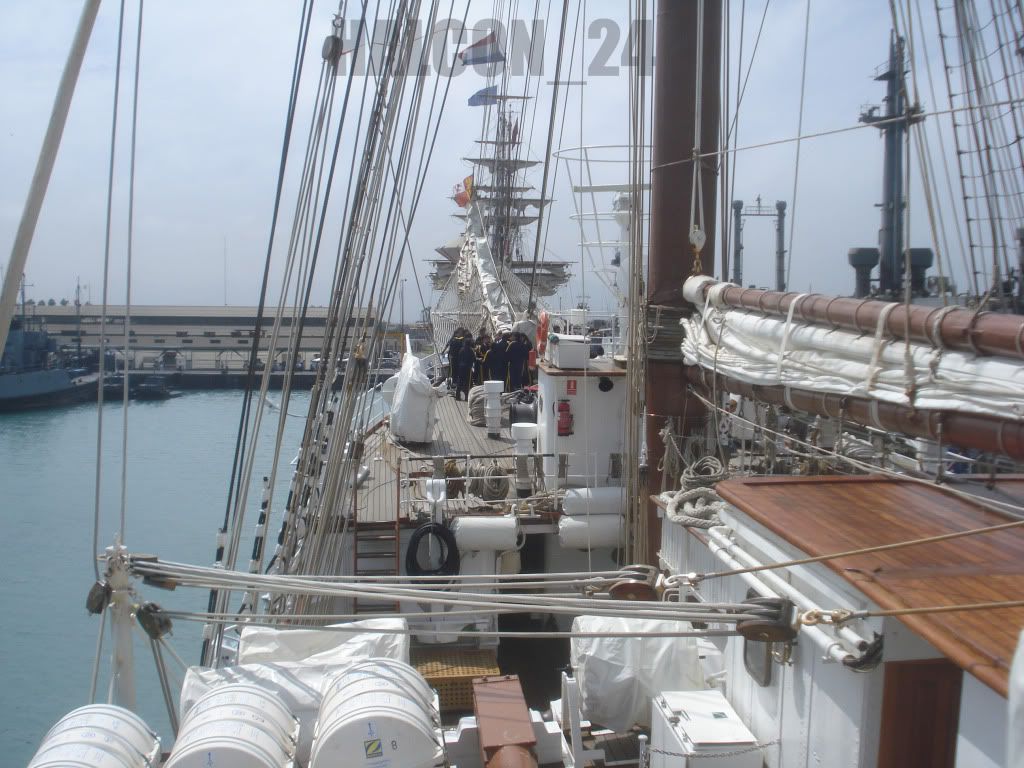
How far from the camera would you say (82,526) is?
1983cm

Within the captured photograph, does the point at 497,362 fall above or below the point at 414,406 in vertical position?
above


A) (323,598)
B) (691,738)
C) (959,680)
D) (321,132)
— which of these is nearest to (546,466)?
(323,598)

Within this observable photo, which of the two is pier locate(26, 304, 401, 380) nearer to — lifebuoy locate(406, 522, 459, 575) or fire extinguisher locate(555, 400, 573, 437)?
fire extinguisher locate(555, 400, 573, 437)

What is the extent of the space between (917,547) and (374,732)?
2312mm

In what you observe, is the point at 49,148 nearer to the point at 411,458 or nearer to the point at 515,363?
the point at 411,458

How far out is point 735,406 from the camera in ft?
20.6

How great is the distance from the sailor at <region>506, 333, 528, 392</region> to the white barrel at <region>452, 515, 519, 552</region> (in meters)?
7.20

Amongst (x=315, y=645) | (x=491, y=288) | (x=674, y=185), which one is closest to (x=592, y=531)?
(x=674, y=185)

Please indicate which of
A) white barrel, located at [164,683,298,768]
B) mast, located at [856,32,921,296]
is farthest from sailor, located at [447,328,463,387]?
white barrel, located at [164,683,298,768]

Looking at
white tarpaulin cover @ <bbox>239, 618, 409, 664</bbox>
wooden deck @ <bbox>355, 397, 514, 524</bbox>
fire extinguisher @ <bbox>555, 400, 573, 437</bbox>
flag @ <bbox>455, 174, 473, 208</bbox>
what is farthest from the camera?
flag @ <bbox>455, 174, 473, 208</bbox>

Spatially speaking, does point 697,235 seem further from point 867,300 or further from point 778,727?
point 778,727

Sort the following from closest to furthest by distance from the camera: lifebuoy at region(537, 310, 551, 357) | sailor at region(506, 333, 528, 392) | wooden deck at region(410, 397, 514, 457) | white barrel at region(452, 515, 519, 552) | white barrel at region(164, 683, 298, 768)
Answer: white barrel at region(164, 683, 298, 768) < white barrel at region(452, 515, 519, 552) < lifebuoy at region(537, 310, 551, 357) < wooden deck at region(410, 397, 514, 457) < sailor at region(506, 333, 528, 392)

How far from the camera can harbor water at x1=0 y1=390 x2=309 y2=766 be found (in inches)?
432

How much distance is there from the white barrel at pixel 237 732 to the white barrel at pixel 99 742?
14cm
